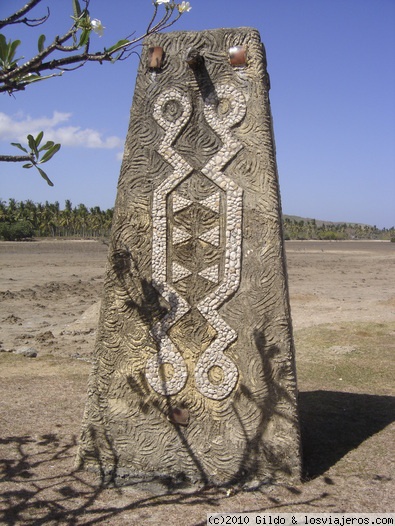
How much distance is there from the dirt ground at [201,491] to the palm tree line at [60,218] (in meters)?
51.9

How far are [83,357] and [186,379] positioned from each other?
5.59 m

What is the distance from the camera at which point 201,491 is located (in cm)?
500

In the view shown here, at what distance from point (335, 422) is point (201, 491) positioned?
2227 mm

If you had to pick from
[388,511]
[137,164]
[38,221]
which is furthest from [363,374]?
[38,221]

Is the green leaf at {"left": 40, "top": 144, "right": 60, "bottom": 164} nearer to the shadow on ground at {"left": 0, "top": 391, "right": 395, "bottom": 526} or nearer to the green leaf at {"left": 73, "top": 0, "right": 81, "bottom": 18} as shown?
the green leaf at {"left": 73, "top": 0, "right": 81, "bottom": 18}

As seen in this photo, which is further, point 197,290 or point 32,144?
point 197,290

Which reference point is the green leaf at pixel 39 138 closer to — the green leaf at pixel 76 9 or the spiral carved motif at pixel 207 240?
the green leaf at pixel 76 9

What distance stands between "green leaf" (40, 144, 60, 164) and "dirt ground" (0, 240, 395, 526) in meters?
2.92

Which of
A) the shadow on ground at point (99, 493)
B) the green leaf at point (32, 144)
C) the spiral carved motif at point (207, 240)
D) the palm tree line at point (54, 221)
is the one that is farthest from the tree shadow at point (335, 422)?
the palm tree line at point (54, 221)

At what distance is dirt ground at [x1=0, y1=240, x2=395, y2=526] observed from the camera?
469 cm

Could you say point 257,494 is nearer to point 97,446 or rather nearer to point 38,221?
point 97,446

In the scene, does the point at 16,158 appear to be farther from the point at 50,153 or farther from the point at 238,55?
the point at 238,55

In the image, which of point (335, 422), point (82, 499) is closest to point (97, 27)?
point (82, 499)

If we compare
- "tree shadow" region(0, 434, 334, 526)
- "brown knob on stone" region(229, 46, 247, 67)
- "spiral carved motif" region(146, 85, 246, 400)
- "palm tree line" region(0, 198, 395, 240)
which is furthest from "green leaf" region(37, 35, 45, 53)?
"palm tree line" region(0, 198, 395, 240)
